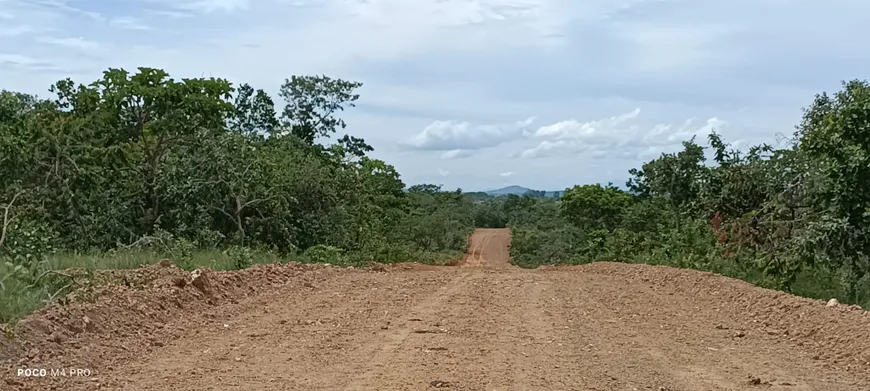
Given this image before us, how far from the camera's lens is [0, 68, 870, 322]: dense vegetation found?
42.4 ft

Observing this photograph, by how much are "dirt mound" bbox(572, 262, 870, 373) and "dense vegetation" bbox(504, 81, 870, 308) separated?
1459mm

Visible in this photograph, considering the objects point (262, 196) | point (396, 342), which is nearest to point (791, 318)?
point (396, 342)

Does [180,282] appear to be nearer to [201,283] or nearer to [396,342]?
[201,283]

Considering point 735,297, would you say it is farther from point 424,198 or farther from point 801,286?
point 424,198

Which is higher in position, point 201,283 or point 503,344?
point 201,283

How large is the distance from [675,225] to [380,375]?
17301 millimetres

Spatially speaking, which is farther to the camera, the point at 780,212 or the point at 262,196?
the point at 262,196

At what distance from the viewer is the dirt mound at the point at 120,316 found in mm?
6910

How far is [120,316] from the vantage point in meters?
8.36

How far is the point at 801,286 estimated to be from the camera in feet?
47.6

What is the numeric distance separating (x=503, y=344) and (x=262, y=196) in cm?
1324

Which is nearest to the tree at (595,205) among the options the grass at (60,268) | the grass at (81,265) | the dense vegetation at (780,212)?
the dense vegetation at (780,212)

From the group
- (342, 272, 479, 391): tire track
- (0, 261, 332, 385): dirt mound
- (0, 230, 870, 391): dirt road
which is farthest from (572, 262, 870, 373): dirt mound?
(0, 261, 332, 385): dirt mound

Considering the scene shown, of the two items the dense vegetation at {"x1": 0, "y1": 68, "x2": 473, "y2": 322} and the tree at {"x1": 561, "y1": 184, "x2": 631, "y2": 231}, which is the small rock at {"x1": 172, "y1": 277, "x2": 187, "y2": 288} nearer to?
the dense vegetation at {"x1": 0, "y1": 68, "x2": 473, "y2": 322}
